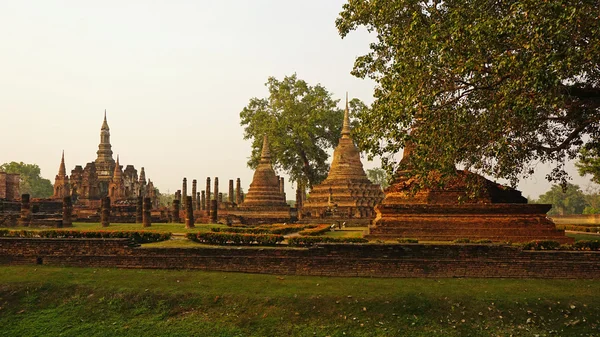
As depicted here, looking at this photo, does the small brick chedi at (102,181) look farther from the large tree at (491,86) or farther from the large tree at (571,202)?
the large tree at (571,202)

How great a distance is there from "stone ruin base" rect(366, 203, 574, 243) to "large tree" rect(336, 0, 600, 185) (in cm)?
204

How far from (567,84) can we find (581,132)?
6.83ft

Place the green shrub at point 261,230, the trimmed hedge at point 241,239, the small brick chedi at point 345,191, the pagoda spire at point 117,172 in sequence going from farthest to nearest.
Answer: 1. the pagoda spire at point 117,172
2. the small brick chedi at point 345,191
3. the green shrub at point 261,230
4. the trimmed hedge at point 241,239

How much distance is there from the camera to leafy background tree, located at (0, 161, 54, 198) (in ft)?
251

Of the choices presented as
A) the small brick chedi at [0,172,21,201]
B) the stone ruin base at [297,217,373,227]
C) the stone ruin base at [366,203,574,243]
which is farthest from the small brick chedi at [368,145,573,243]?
the small brick chedi at [0,172,21,201]

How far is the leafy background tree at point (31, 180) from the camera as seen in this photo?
251ft

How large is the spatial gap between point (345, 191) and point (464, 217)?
18.4 m

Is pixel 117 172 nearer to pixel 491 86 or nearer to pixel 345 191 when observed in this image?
pixel 345 191

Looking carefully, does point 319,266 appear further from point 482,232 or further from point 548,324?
point 482,232

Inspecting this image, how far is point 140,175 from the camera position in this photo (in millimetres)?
58219

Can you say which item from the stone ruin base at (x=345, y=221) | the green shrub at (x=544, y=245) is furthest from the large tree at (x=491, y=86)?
the stone ruin base at (x=345, y=221)

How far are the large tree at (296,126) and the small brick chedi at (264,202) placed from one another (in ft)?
15.7

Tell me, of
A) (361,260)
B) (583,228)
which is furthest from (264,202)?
(361,260)

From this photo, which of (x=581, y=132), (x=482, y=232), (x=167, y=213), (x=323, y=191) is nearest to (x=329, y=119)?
(x=323, y=191)
